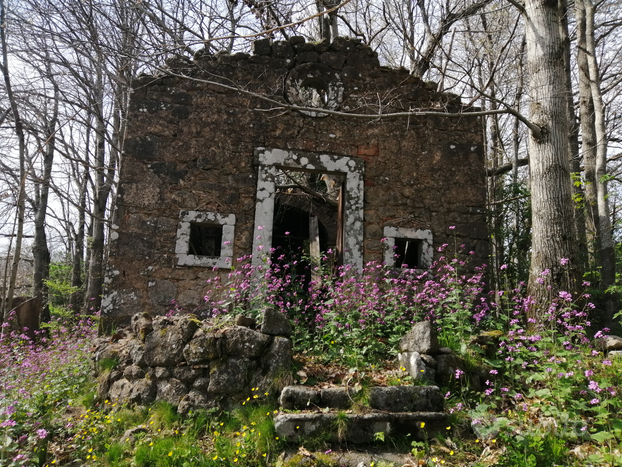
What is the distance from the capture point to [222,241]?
19.6 ft

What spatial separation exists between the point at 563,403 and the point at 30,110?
11.4 metres

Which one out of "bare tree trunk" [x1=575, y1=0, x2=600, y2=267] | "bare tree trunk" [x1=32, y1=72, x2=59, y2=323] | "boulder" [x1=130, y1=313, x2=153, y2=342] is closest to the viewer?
"boulder" [x1=130, y1=313, x2=153, y2=342]

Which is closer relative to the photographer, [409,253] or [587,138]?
[409,253]

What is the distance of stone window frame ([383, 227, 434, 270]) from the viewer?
6.25 meters

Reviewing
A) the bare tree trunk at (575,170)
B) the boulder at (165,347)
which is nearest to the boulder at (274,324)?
the boulder at (165,347)

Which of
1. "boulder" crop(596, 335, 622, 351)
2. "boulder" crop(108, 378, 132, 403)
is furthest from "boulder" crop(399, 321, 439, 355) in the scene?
"boulder" crop(108, 378, 132, 403)

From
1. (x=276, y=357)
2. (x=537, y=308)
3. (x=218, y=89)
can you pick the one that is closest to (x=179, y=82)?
(x=218, y=89)

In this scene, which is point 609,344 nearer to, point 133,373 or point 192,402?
point 192,402

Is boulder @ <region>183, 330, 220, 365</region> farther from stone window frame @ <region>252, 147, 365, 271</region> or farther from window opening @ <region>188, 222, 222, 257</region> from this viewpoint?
window opening @ <region>188, 222, 222, 257</region>

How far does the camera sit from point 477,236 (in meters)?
6.48

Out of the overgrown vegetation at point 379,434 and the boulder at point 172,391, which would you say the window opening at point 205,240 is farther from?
the boulder at point 172,391

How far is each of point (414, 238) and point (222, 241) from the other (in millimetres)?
2721

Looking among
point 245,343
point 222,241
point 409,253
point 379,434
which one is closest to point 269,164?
point 222,241

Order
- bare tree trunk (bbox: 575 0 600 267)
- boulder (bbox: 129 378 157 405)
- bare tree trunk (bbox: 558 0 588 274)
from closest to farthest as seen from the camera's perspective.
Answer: boulder (bbox: 129 378 157 405) → bare tree trunk (bbox: 558 0 588 274) → bare tree trunk (bbox: 575 0 600 267)
